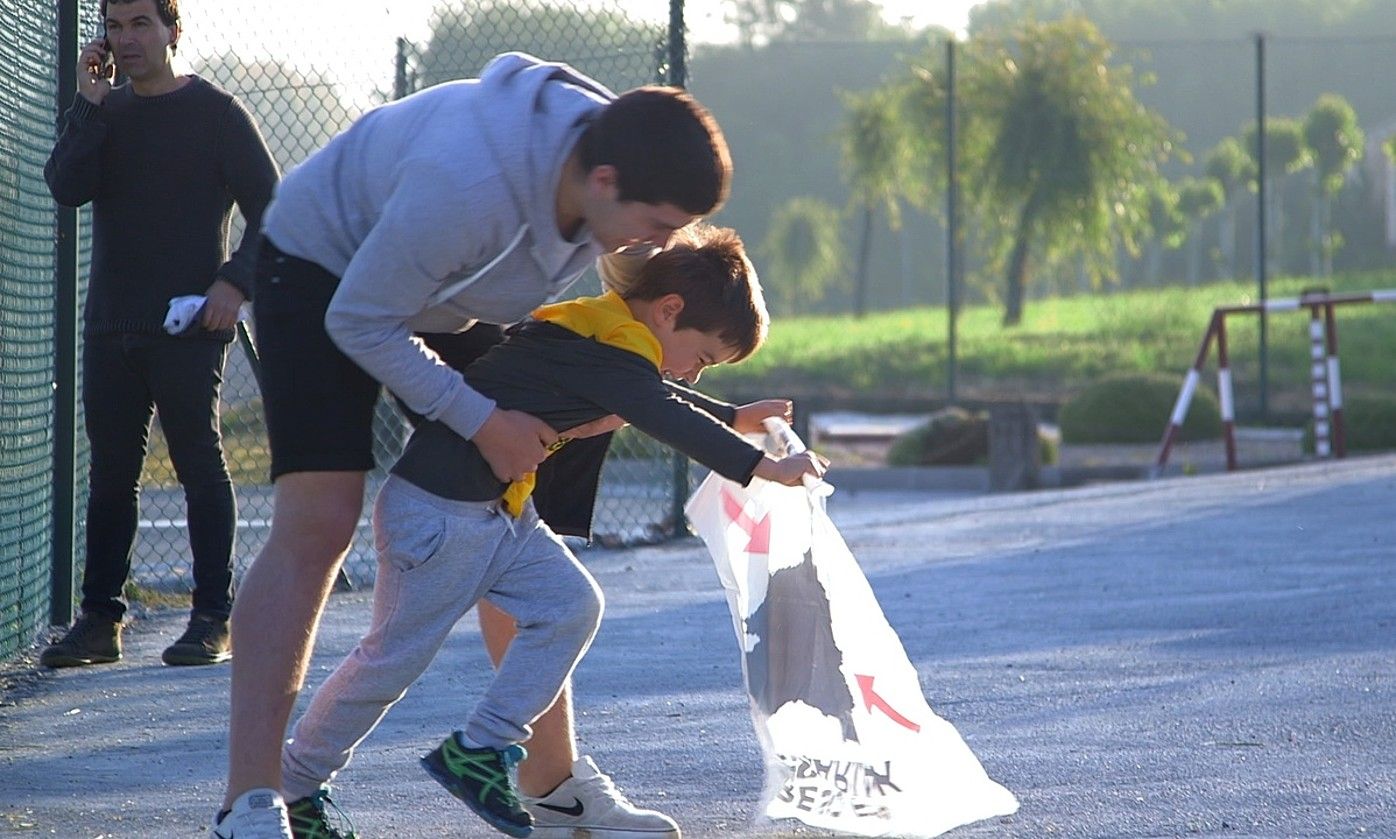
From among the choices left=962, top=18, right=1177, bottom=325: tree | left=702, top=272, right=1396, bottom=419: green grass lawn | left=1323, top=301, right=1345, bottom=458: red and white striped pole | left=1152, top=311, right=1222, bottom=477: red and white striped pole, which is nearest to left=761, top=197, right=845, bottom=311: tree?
left=702, top=272, right=1396, bottom=419: green grass lawn

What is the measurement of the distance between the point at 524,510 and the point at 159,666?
2253mm

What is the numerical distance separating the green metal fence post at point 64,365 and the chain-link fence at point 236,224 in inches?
0.9

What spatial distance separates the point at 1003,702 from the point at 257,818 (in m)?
2.15

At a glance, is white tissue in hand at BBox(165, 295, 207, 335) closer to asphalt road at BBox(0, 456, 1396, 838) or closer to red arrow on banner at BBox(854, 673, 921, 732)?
asphalt road at BBox(0, 456, 1396, 838)

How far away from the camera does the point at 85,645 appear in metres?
4.86

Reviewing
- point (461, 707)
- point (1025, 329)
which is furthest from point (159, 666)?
point (1025, 329)

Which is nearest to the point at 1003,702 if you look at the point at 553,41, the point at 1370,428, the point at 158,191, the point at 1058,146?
the point at 158,191

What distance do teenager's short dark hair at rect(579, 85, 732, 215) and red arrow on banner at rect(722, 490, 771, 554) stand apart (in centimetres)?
81

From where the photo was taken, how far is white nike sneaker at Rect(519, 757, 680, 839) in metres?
3.14

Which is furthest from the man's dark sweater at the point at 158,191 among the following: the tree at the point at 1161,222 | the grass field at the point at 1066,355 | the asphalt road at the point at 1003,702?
the tree at the point at 1161,222

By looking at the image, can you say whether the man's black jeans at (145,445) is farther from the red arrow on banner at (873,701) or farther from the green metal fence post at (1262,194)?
the green metal fence post at (1262,194)

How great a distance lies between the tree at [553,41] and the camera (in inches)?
304

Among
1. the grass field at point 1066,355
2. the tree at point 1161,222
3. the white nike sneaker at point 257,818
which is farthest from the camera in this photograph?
the tree at point 1161,222

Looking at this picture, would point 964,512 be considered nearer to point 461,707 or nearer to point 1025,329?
point 461,707
